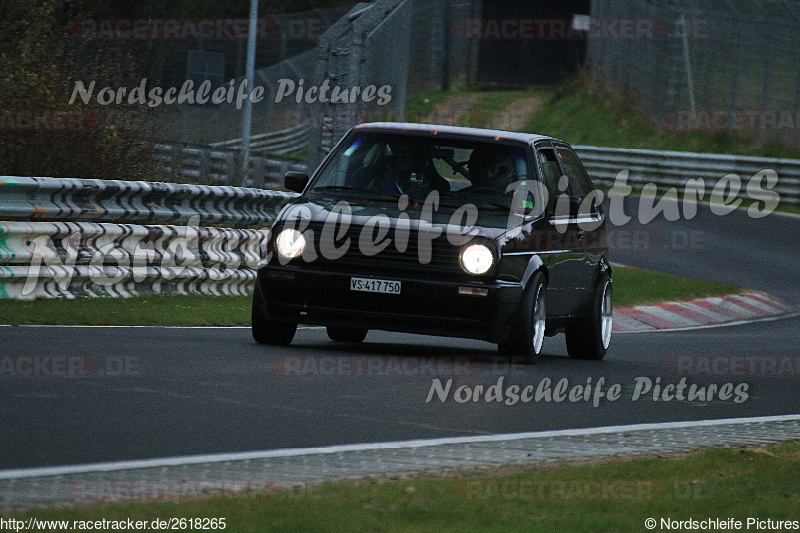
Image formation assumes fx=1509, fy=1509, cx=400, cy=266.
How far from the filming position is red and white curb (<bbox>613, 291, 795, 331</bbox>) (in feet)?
59.1

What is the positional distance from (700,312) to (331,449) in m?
13.1

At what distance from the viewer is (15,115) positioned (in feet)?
48.7

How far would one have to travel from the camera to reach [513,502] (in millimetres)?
5594

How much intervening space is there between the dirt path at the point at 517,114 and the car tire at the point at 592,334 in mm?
37214

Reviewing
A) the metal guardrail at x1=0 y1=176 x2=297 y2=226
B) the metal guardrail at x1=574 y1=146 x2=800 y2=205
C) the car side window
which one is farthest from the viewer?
the metal guardrail at x1=574 y1=146 x2=800 y2=205

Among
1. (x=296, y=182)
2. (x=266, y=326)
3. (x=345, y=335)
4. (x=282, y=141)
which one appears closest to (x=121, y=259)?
(x=345, y=335)

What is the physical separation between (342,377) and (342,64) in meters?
9.27

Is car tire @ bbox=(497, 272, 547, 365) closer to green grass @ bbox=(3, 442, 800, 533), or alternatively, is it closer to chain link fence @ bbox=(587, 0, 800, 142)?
green grass @ bbox=(3, 442, 800, 533)

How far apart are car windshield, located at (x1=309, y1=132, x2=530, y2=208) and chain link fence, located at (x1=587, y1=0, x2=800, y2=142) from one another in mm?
27160

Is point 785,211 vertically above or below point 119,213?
below

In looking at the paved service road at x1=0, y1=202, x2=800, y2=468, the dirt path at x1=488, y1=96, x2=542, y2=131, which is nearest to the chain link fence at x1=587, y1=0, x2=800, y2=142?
the dirt path at x1=488, y1=96, x2=542, y2=131

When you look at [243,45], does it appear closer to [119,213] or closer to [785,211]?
[785,211]

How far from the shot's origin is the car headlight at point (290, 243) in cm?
1038

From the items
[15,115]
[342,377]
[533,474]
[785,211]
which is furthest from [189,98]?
[533,474]
